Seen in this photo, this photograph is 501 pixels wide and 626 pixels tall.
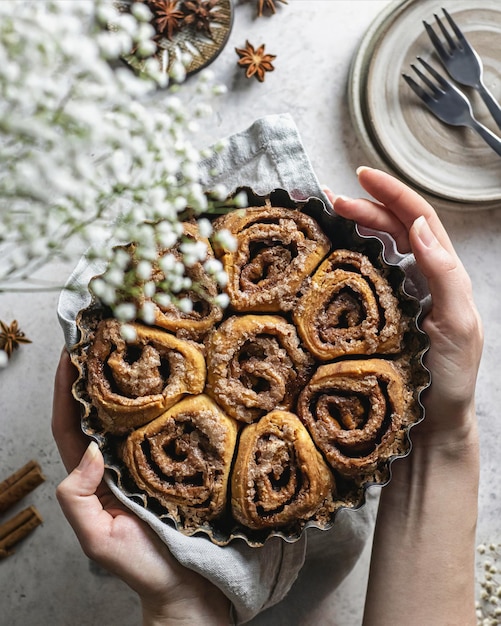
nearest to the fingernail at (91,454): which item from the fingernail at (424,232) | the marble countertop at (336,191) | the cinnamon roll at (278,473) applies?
the cinnamon roll at (278,473)

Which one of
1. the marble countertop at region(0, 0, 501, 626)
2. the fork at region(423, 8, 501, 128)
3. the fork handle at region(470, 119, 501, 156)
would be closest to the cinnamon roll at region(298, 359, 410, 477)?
the marble countertop at region(0, 0, 501, 626)

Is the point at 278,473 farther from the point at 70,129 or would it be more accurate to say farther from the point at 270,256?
the point at 70,129

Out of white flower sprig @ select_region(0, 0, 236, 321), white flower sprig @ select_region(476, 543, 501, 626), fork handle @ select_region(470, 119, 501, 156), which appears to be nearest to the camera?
white flower sprig @ select_region(0, 0, 236, 321)

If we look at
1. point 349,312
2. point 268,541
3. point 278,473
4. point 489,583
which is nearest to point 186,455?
point 278,473

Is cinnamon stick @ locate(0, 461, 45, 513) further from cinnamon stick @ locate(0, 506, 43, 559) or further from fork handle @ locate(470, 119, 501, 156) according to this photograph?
fork handle @ locate(470, 119, 501, 156)

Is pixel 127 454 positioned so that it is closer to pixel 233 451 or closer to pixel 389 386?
pixel 233 451

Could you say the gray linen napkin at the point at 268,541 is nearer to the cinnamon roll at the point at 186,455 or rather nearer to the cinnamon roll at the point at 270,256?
the cinnamon roll at the point at 186,455

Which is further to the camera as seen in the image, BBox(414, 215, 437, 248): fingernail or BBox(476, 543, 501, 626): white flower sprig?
BBox(476, 543, 501, 626): white flower sprig
